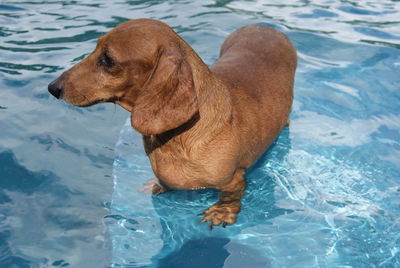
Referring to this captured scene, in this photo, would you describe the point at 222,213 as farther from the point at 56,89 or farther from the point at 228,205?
the point at 56,89

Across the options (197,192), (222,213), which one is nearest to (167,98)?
(222,213)

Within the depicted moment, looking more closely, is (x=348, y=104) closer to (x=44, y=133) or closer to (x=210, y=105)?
(x=210, y=105)

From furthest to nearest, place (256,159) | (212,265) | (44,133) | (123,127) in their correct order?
(123,127), (44,133), (256,159), (212,265)

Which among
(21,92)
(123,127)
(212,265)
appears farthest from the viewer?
(21,92)

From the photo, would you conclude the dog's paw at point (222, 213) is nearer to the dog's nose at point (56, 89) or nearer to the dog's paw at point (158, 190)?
the dog's paw at point (158, 190)

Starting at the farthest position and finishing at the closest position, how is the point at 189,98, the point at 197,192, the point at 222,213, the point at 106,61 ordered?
the point at 197,192 → the point at 222,213 → the point at 106,61 → the point at 189,98

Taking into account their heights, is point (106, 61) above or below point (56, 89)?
above

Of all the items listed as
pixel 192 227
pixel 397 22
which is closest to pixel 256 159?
pixel 192 227
